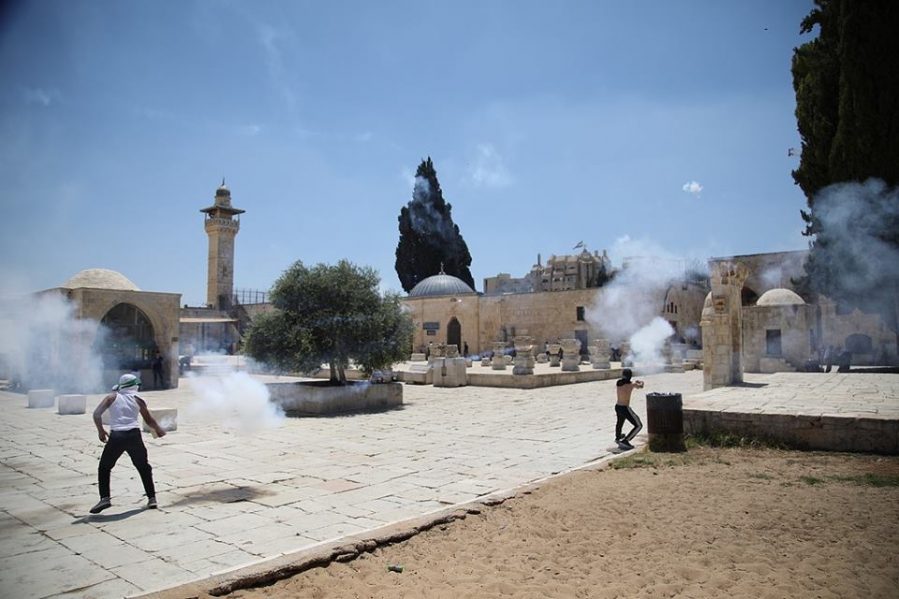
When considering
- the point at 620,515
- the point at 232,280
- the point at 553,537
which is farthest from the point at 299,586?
the point at 232,280

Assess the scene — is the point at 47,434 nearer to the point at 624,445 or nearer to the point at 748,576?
the point at 624,445

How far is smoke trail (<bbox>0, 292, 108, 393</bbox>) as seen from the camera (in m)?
17.2

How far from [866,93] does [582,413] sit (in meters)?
14.2

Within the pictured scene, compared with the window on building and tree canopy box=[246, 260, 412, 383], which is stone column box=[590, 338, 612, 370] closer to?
the window on building

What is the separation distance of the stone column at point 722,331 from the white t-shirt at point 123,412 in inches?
481

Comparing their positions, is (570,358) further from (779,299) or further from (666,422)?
(666,422)

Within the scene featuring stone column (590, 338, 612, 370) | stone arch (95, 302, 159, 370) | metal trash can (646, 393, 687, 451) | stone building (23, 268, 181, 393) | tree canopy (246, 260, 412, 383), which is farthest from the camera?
stone column (590, 338, 612, 370)

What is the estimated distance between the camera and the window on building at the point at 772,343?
21422mm

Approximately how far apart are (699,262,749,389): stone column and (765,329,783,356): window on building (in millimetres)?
8899

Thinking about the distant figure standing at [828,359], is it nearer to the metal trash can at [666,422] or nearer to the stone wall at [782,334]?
the stone wall at [782,334]

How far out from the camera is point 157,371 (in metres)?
19.5

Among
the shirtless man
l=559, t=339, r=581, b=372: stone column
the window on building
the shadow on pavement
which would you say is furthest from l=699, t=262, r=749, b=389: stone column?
the shadow on pavement

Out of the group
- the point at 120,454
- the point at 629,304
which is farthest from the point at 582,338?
the point at 120,454

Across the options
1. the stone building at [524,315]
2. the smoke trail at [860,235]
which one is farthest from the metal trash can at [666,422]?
the stone building at [524,315]
